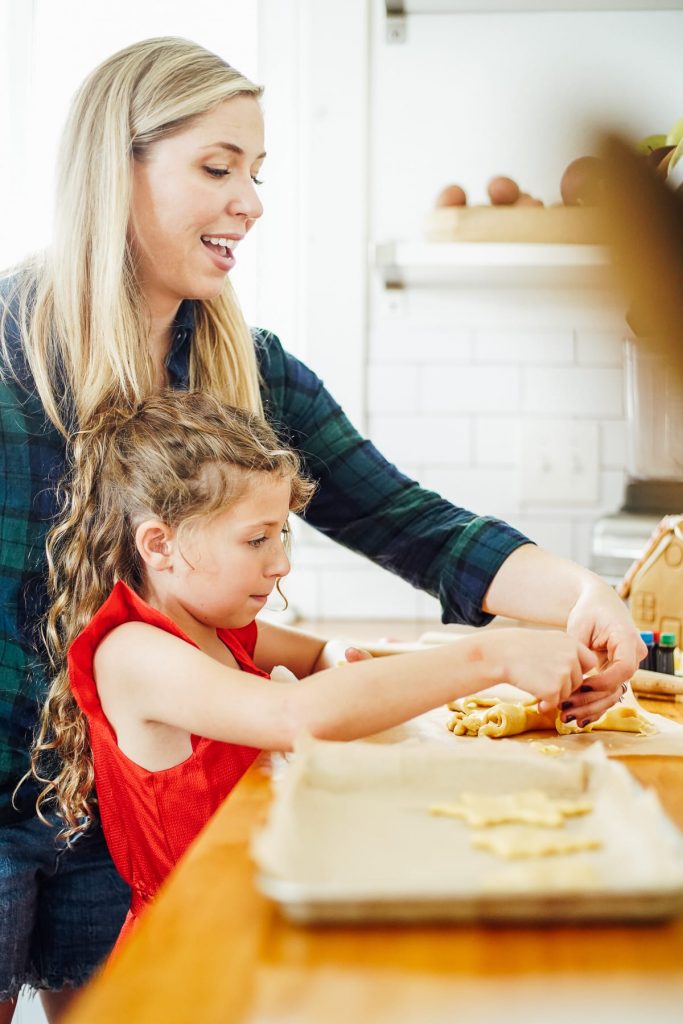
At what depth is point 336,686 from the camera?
2.73ft

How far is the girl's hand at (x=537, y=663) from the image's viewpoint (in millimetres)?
865

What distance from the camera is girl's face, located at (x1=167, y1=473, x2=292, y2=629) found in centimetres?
110

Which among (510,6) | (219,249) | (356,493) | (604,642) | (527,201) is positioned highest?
(510,6)

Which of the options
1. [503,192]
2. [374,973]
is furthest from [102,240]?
[503,192]

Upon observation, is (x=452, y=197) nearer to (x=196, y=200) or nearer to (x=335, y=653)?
(x=196, y=200)

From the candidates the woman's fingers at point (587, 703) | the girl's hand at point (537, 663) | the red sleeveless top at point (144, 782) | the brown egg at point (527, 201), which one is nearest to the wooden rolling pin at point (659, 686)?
the woman's fingers at point (587, 703)

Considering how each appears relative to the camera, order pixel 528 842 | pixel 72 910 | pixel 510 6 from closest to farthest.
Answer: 1. pixel 528 842
2. pixel 72 910
3. pixel 510 6

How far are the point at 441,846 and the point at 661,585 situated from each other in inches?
39.1

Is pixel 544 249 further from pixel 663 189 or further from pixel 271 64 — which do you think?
pixel 663 189

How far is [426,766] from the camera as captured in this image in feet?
2.21

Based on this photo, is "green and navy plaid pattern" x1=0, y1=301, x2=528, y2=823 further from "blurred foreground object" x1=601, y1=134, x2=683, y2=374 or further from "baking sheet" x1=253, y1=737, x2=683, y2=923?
"blurred foreground object" x1=601, y1=134, x2=683, y2=374

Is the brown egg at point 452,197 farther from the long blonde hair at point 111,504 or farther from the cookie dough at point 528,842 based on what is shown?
the cookie dough at point 528,842

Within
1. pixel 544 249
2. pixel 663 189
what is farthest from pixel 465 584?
pixel 663 189

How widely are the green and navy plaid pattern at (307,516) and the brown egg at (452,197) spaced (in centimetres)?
75
